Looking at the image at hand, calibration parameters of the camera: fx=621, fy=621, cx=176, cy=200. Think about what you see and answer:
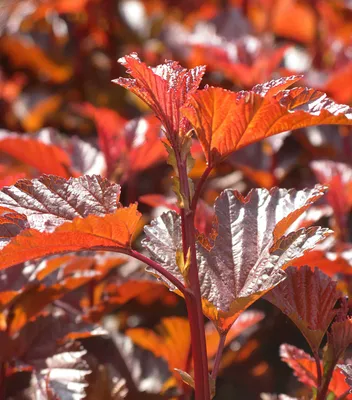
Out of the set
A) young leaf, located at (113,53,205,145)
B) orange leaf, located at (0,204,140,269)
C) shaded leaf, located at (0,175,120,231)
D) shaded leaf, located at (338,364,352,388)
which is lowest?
shaded leaf, located at (338,364,352,388)

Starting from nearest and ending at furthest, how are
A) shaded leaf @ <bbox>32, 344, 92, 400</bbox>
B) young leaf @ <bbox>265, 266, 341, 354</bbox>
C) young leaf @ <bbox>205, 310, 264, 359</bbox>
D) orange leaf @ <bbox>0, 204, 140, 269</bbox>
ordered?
orange leaf @ <bbox>0, 204, 140, 269</bbox> → young leaf @ <bbox>265, 266, 341, 354</bbox> → shaded leaf @ <bbox>32, 344, 92, 400</bbox> → young leaf @ <bbox>205, 310, 264, 359</bbox>

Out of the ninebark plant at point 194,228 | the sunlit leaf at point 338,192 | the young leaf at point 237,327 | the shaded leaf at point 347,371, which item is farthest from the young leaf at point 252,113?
the sunlit leaf at point 338,192

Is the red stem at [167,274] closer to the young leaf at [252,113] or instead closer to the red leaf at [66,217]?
the red leaf at [66,217]

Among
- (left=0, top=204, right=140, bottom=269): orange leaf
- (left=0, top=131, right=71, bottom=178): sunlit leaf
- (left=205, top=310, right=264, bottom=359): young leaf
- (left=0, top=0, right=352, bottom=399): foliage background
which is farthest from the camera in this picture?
(left=0, top=0, right=352, bottom=399): foliage background

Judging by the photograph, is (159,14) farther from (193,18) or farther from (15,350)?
(15,350)

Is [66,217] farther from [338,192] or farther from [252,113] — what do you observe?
[338,192]

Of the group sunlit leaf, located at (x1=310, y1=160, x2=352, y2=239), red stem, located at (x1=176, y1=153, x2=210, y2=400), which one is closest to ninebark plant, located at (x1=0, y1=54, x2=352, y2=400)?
red stem, located at (x1=176, y1=153, x2=210, y2=400)

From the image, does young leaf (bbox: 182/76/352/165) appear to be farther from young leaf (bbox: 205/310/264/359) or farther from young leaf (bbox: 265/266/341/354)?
young leaf (bbox: 205/310/264/359)

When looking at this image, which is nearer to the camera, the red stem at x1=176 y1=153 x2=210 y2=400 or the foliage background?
the red stem at x1=176 y1=153 x2=210 y2=400

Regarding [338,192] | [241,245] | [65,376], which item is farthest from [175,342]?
[338,192]
